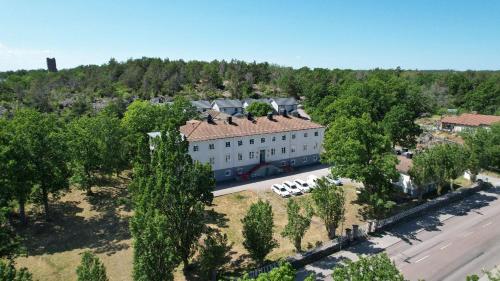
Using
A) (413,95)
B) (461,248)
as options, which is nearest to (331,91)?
(413,95)

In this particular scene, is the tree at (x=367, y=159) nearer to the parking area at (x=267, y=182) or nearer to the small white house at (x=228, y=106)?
the parking area at (x=267, y=182)

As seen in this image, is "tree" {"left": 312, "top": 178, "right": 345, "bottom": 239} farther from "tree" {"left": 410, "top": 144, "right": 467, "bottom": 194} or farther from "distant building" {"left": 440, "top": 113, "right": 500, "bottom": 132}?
"distant building" {"left": 440, "top": 113, "right": 500, "bottom": 132}

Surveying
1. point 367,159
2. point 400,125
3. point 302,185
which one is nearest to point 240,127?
point 302,185

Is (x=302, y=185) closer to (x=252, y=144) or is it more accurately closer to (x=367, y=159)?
(x=252, y=144)

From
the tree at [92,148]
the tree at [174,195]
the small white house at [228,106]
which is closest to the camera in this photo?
the tree at [174,195]

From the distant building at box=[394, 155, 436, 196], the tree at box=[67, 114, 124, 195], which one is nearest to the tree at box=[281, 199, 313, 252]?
the distant building at box=[394, 155, 436, 196]

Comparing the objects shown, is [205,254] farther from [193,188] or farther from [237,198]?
[237,198]

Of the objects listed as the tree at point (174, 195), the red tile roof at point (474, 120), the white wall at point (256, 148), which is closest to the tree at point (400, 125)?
the white wall at point (256, 148)
